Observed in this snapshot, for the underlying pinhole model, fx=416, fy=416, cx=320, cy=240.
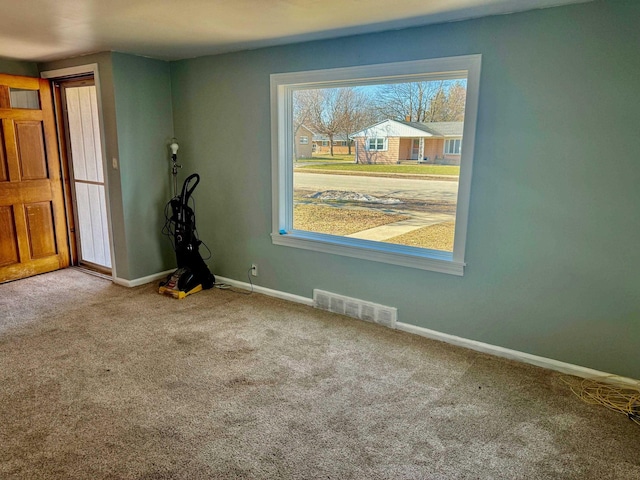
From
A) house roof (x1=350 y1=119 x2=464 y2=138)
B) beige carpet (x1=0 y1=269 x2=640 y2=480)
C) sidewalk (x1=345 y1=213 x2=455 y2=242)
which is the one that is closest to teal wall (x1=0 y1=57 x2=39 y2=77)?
beige carpet (x1=0 y1=269 x2=640 y2=480)

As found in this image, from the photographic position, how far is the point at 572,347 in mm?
2768

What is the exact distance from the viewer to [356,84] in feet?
11.3

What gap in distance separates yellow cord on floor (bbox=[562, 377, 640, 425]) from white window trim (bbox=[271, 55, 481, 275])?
1.03 meters

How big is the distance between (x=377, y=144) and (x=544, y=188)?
133 cm

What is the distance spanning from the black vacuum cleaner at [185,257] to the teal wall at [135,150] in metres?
0.36

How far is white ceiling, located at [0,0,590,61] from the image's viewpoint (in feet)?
8.11

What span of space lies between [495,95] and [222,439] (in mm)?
2686

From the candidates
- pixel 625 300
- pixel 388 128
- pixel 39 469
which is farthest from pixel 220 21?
pixel 625 300

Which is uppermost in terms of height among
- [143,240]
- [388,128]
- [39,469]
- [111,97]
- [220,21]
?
[220,21]

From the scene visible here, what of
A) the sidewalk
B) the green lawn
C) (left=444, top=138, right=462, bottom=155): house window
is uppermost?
(left=444, top=138, right=462, bottom=155): house window

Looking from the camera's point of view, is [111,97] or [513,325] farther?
[111,97]

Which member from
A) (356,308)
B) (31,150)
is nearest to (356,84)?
(356,308)

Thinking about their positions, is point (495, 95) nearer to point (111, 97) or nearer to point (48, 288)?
Result: point (111, 97)

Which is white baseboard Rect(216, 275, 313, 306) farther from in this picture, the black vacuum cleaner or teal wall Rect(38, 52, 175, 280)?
teal wall Rect(38, 52, 175, 280)
